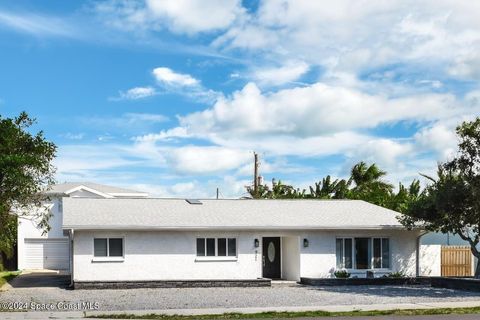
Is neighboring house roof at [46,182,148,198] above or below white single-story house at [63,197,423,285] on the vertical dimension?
above

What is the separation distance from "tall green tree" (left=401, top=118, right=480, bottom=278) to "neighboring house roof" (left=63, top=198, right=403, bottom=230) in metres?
2.26

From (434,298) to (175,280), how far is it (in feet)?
34.3

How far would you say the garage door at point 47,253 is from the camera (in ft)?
160

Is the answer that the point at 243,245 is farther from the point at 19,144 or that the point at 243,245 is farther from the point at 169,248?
the point at 19,144

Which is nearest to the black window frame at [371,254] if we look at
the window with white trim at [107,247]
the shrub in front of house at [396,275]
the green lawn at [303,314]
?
the shrub in front of house at [396,275]

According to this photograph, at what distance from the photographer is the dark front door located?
3412 cm

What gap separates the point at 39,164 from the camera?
2783 cm

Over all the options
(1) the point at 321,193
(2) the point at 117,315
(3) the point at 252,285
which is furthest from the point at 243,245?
(1) the point at 321,193

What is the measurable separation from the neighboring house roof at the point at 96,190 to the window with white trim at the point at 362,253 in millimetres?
21307

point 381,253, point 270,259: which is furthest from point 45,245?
point 381,253

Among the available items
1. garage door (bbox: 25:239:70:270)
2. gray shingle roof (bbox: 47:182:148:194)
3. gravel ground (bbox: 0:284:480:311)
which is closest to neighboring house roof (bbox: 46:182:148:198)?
Answer: gray shingle roof (bbox: 47:182:148:194)

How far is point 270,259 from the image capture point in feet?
112

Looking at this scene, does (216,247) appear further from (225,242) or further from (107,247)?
(107,247)

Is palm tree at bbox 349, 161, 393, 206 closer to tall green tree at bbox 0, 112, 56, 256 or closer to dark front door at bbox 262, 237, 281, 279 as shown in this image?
dark front door at bbox 262, 237, 281, 279
